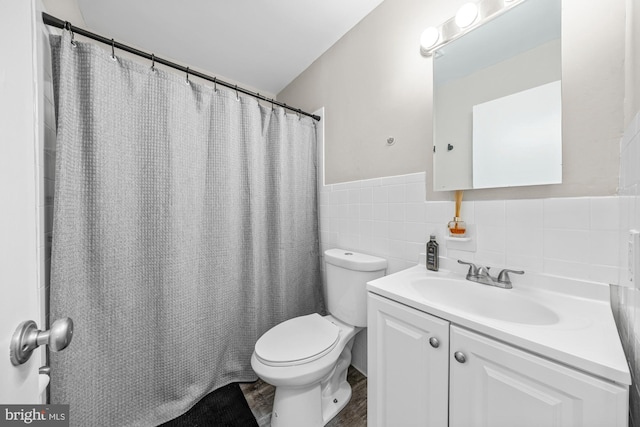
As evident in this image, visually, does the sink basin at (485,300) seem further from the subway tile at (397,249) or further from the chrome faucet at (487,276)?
the subway tile at (397,249)

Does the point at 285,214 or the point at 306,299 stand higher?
the point at 285,214

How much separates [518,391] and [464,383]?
0.13 meters

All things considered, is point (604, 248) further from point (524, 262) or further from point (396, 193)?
point (396, 193)

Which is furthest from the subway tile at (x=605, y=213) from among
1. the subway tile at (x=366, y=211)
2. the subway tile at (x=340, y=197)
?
the subway tile at (x=340, y=197)

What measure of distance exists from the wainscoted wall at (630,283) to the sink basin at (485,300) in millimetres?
150

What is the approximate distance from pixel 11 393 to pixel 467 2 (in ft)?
5.93

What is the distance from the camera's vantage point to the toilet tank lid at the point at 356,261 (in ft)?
4.24

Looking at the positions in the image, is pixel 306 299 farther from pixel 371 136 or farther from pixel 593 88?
pixel 593 88

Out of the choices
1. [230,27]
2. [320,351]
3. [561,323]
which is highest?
[230,27]

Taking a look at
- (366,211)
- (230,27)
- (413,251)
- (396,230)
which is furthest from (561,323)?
Answer: (230,27)

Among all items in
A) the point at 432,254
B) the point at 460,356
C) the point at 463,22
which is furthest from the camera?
the point at 432,254

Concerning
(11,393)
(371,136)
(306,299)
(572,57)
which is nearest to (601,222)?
(572,57)

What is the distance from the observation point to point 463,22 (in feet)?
3.29

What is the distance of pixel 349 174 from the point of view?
5.23 feet
